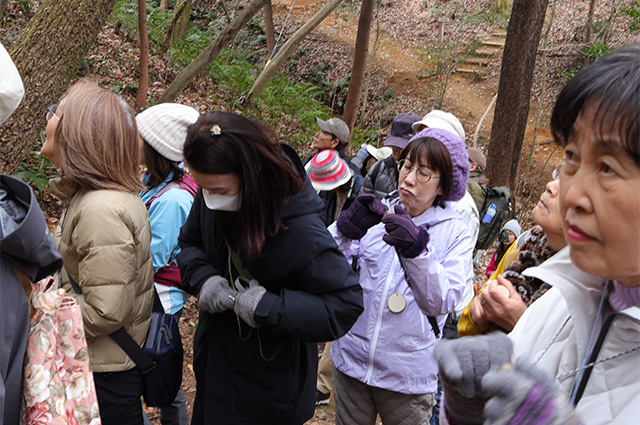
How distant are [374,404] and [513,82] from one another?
6633 millimetres

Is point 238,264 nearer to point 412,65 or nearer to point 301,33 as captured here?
point 301,33

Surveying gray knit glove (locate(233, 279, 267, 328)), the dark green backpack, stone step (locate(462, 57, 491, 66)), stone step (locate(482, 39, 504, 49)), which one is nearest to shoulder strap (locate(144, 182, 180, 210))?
gray knit glove (locate(233, 279, 267, 328))

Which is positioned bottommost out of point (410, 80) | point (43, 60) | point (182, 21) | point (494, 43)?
point (43, 60)

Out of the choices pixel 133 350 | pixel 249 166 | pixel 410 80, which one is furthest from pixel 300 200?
pixel 410 80

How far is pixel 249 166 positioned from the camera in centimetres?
221

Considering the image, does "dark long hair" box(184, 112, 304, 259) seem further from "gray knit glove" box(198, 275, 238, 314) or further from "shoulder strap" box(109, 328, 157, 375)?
"shoulder strap" box(109, 328, 157, 375)

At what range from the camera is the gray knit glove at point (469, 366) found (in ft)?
3.65

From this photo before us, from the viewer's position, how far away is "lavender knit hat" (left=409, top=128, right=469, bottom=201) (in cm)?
296

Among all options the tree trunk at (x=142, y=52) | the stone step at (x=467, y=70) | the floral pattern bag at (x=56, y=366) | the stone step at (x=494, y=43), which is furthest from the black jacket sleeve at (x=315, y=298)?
the stone step at (x=494, y=43)

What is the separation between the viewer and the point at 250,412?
239 cm

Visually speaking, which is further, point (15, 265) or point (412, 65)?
point (412, 65)

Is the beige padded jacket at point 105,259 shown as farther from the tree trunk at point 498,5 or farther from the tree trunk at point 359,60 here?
the tree trunk at point 498,5

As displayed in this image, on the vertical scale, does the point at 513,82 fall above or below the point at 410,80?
below

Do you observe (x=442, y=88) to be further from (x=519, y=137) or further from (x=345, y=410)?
(x=345, y=410)
